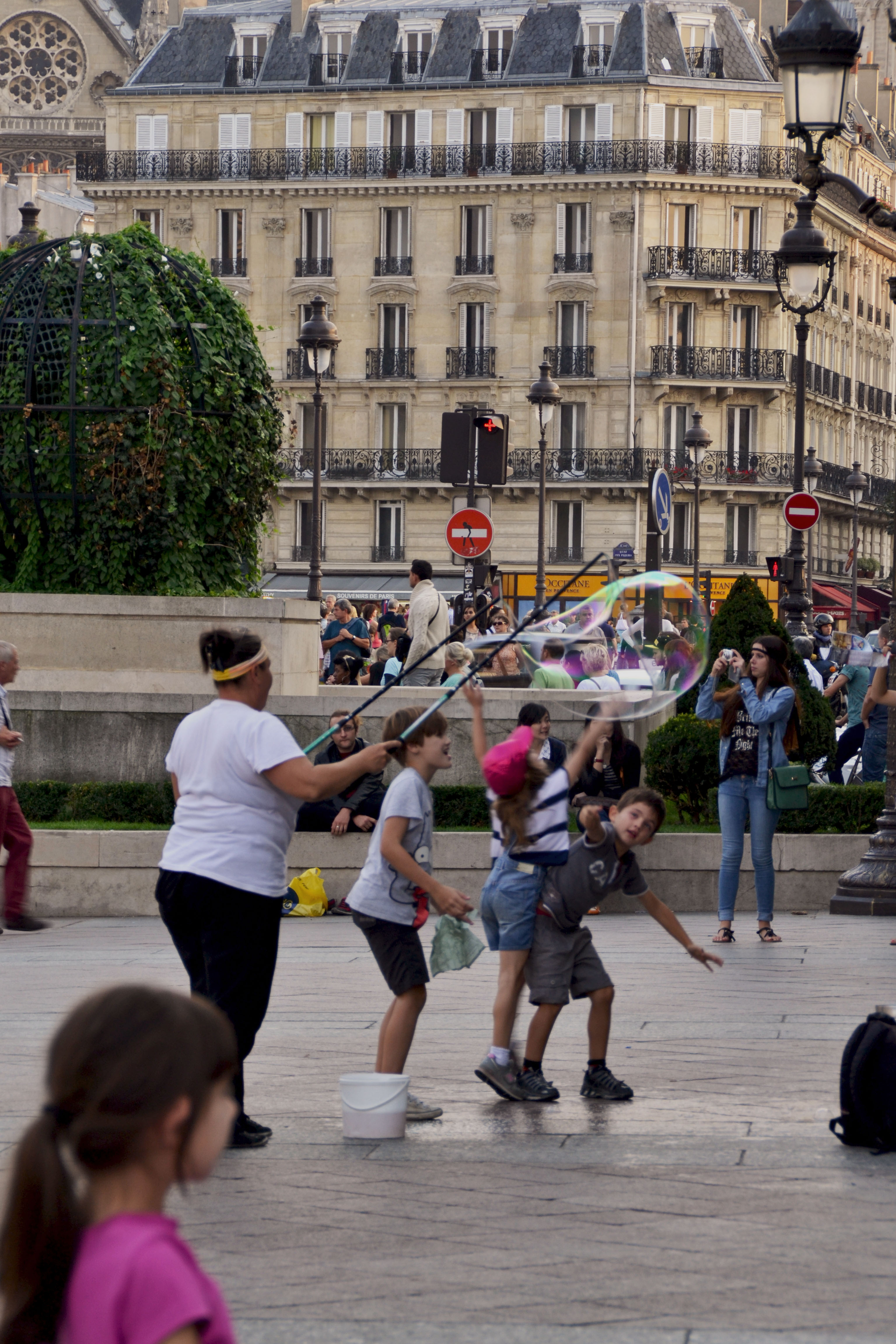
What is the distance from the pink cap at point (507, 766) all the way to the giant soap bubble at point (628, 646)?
0.35 metres

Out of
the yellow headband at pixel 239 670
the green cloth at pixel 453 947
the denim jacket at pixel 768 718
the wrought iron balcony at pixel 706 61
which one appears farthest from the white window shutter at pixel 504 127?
the yellow headband at pixel 239 670

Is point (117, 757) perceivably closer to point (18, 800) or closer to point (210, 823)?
point (18, 800)

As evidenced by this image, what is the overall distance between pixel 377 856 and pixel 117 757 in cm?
806

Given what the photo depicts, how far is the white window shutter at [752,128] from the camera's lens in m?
60.8

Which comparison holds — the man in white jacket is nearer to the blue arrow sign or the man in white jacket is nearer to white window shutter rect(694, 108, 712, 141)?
the blue arrow sign

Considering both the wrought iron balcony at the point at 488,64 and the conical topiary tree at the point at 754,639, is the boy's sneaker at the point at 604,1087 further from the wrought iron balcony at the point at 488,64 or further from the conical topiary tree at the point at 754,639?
the wrought iron balcony at the point at 488,64

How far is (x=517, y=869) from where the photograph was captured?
25.7 feet

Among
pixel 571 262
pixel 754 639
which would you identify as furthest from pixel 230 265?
pixel 754 639

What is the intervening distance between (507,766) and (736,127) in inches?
2207

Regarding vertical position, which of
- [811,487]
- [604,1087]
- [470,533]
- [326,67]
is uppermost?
[326,67]

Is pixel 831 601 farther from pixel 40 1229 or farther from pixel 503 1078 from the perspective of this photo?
pixel 40 1229

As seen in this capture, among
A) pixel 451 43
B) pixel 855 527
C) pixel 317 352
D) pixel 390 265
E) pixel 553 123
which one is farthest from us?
pixel 451 43

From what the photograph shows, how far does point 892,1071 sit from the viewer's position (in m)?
6.83

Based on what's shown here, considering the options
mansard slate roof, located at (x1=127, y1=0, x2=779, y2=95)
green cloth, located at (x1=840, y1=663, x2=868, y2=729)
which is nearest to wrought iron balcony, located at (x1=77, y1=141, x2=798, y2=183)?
mansard slate roof, located at (x1=127, y1=0, x2=779, y2=95)
